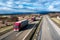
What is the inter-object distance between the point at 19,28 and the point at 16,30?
1.01 m

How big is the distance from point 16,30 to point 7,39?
1281cm

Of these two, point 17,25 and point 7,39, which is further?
point 17,25

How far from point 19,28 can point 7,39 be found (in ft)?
43.3

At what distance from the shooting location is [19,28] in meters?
40.4

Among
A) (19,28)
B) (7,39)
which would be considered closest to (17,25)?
(19,28)

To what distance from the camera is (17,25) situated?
39812 mm

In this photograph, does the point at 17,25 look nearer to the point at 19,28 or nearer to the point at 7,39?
the point at 19,28

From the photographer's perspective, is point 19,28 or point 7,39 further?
point 19,28

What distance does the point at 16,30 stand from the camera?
40.1 m

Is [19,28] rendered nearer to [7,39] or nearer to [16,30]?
[16,30]

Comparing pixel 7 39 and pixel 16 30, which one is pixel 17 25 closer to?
pixel 16 30

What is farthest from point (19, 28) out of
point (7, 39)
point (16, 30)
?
point (7, 39)

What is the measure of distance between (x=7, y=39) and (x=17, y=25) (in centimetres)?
1271
